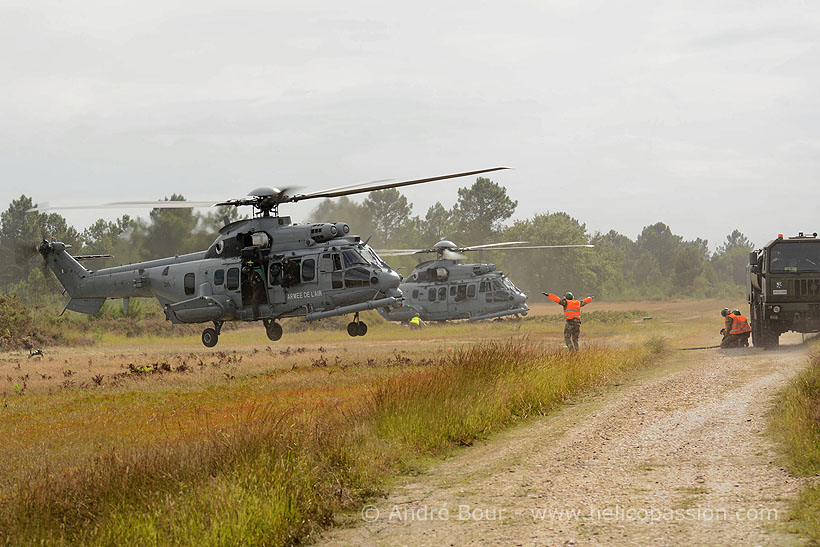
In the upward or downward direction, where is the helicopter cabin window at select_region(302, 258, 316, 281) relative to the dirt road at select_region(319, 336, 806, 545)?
upward

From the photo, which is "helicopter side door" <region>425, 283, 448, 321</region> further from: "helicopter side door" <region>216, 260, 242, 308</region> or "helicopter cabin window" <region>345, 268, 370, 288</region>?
"helicopter cabin window" <region>345, 268, 370, 288</region>

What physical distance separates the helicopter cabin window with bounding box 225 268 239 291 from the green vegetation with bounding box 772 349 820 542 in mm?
14420

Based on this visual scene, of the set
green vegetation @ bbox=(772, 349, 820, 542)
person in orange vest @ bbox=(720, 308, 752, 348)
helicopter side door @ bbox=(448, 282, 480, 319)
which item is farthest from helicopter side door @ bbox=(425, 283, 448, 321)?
green vegetation @ bbox=(772, 349, 820, 542)

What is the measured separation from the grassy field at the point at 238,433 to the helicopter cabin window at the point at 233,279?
6.95ft

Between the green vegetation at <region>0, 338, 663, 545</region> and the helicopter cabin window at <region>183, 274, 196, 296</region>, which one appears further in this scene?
the helicopter cabin window at <region>183, 274, 196, 296</region>

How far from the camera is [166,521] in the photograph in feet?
23.4

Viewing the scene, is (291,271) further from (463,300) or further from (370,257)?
(463,300)

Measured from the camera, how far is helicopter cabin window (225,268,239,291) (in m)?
22.8

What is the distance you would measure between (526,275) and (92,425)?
320 feet

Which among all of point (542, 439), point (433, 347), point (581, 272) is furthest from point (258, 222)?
point (581, 272)

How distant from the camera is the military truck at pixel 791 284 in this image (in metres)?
23.1

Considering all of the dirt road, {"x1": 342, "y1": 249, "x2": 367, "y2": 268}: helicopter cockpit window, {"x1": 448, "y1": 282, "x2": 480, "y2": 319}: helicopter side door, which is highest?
{"x1": 342, "y1": 249, "x2": 367, "y2": 268}: helicopter cockpit window

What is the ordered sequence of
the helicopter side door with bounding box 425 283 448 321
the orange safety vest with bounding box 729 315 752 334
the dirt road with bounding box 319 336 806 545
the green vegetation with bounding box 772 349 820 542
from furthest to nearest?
the helicopter side door with bounding box 425 283 448 321
the orange safety vest with bounding box 729 315 752 334
the green vegetation with bounding box 772 349 820 542
the dirt road with bounding box 319 336 806 545

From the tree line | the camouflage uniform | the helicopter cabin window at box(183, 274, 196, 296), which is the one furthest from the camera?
Result: the tree line
